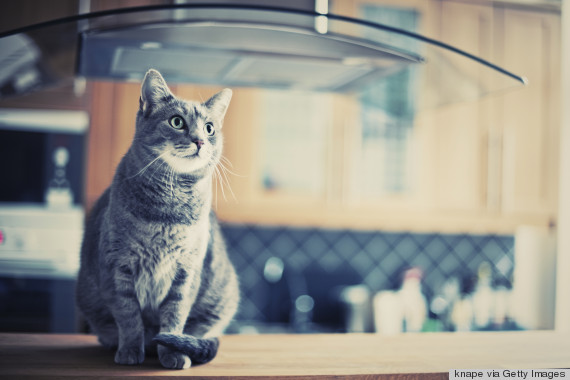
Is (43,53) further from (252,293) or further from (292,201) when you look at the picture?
(252,293)

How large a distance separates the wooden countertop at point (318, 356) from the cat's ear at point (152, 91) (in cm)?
36

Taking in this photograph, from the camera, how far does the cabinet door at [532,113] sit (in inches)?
102

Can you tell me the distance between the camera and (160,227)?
758 mm

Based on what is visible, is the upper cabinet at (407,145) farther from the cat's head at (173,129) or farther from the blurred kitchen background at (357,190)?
the cat's head at (173,129)

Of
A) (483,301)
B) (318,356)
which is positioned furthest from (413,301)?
(318,356)

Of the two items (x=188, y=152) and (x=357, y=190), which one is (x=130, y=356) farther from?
(x=357, y=190)

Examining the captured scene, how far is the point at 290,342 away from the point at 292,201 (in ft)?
4.58

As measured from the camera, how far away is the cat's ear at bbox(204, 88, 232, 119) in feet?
2.53

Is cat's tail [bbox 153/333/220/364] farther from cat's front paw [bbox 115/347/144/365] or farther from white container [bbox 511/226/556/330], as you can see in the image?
white container [bbox 511/226/556/330]

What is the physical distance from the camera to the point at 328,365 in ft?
2.72

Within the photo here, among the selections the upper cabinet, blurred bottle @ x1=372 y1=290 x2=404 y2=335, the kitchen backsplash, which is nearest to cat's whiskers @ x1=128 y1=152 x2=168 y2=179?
the upper cabinet

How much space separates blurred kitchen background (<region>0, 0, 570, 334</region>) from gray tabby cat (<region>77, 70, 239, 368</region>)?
131 centimetres

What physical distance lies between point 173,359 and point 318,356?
0.25 metres

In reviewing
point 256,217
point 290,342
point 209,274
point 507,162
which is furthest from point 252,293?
point 209,274
